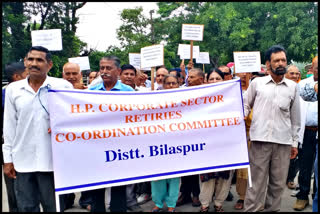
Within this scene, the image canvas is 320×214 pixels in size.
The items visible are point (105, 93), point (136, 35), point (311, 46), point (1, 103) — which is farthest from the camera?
point (136, 35)

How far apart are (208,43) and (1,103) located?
20.6 meters

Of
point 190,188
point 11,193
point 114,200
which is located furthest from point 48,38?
point 190,188

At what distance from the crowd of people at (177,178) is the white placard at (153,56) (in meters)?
0.27

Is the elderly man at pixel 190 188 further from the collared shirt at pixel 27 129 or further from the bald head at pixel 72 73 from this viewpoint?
the collared shirt at pixel 27 129

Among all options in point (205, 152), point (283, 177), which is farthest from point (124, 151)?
point (283, 177)

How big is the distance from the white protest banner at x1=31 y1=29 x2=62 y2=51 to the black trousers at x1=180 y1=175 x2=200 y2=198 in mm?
2879

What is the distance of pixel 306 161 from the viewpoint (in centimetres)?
473

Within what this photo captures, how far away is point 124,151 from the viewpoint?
3.67 m

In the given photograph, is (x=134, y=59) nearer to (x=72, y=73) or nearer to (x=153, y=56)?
(x=153, y=56)

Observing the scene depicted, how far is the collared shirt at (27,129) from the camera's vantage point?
3.25 meters

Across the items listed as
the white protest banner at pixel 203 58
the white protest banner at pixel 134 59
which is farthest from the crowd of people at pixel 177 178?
the white protest banner at pixel 203 58

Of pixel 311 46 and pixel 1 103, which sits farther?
pixel 311 46

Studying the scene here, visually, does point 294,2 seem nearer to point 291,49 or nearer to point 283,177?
point 291,49

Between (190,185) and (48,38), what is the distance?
3.20 m
